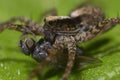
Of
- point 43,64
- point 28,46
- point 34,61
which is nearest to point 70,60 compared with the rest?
point 43,64

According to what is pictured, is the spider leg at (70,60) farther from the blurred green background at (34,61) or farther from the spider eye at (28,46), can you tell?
the spider eye at (28,46)

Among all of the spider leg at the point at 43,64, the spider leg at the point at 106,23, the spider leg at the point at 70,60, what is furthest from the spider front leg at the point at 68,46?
the spider leg at the point at 106,23

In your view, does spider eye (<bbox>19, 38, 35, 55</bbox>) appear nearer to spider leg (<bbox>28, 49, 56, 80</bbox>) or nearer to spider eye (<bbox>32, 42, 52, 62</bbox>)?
spider eye (<bbox>32, 42, 52, 62</bbox>)

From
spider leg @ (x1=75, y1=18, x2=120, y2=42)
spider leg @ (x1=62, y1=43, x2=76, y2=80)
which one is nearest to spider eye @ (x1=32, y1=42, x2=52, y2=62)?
spider leg @ (x1=62, y1=43, x2=76, y2=80)

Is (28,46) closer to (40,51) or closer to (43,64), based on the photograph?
(40,51)

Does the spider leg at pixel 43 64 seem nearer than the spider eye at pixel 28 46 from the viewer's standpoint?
Yes

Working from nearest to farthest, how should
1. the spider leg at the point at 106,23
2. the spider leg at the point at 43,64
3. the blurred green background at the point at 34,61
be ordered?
the spider leg at the point at 43,64
the blurred green background at the point at 34,61
the spider leg at the point at 106,23

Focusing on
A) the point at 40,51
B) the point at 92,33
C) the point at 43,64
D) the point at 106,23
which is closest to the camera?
the point at 43,64

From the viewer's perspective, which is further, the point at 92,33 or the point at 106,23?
the point at 92,33

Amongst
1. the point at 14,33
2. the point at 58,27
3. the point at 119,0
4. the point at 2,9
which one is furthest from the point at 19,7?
the point at 58,27

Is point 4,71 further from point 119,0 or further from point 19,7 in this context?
point 119,0
